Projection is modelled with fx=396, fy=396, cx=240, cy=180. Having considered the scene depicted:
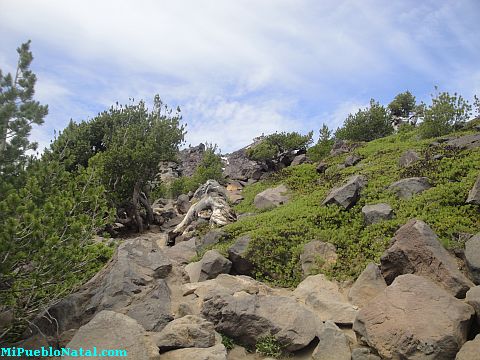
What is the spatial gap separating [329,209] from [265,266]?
11.7ft

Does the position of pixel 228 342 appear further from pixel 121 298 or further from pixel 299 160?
pixel 299 160

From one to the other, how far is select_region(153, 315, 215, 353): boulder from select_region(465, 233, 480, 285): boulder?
18.2 ft

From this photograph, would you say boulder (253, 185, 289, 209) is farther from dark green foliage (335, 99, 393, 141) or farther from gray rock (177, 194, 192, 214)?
dark green foliage (335, 99, 393, 141)

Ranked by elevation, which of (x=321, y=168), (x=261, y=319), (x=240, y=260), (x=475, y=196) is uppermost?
(x=321, y=168)

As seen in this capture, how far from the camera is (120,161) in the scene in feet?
71.8

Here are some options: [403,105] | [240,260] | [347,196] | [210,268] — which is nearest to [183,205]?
[347,196]

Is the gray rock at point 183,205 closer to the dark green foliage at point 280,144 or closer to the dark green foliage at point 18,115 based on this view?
the dark green foliage at point 280,144

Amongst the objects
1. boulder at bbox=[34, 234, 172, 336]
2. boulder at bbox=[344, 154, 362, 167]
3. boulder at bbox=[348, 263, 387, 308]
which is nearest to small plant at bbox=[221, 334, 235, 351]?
boulder at bbox=[34, 234, 172, 336]

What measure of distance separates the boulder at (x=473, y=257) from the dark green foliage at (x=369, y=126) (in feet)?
87.9

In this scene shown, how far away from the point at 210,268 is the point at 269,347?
13.5 ft

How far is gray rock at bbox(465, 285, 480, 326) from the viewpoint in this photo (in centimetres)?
711

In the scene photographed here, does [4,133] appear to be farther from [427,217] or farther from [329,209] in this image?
[427,217]

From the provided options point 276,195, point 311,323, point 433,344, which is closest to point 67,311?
point 311,323

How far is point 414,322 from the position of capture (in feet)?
22.5
